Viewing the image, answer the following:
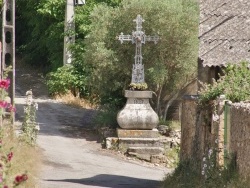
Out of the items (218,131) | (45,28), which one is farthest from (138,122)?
(45,28)

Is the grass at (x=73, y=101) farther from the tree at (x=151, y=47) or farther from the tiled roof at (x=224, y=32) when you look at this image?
the tiled roof at (x=224, y=32)

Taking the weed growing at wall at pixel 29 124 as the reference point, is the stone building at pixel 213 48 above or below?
above

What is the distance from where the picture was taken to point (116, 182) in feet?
69.6

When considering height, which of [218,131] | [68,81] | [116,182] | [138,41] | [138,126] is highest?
[138,41]

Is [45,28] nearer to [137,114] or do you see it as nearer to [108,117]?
[108,117]

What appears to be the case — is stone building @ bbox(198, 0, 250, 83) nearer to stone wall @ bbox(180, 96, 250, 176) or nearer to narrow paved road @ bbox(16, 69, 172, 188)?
stone wall @ bbox(180, 96, 250, 176)

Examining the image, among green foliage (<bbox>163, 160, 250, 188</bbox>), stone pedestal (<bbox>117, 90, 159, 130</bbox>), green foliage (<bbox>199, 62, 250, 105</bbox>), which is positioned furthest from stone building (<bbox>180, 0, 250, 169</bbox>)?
stone pedestal (<bbox>117, 90, 159, 130</bbox>)

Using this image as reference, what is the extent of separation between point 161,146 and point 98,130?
139 inches

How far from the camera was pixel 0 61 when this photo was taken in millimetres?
21000

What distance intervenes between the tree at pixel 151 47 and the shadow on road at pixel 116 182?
854cm

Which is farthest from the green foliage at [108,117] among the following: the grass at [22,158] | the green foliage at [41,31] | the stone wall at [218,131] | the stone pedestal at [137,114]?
the stone wall at [218,131]

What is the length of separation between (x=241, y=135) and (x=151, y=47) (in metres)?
16.3

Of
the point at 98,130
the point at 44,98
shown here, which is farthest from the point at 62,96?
the point at 98,130

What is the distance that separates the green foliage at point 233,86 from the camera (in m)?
16.5
